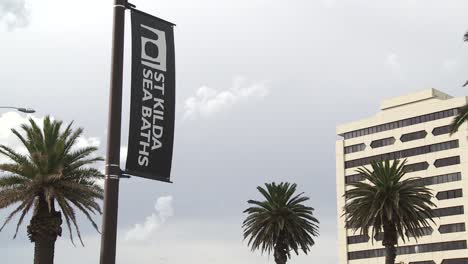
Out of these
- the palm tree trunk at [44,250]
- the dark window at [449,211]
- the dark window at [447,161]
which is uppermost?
the dark window at [447,161]

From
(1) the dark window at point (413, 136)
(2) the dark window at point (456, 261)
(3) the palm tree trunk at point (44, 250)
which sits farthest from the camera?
(1) the dark window at point (413, 136)

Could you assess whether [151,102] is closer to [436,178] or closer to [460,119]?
[460,119]

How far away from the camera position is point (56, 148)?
4388cm

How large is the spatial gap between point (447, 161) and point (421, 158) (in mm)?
5452

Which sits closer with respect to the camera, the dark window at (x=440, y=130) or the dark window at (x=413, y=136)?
the dark window at (x=440, y=130)

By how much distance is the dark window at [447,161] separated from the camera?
134m

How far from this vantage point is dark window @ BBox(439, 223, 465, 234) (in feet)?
429

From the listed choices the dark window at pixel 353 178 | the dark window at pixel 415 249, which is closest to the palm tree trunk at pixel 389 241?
the dark window at pixel 415 249

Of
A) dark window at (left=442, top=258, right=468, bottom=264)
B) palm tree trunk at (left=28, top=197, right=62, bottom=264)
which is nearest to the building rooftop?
dark window at (left=442, top=258, right=468, bottom=264)

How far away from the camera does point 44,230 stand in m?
42.2

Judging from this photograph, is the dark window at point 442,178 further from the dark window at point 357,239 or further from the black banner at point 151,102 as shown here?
the black banner at point 151,102

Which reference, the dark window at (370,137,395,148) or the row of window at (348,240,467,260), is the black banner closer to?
the row of window at (348,240,467,260)

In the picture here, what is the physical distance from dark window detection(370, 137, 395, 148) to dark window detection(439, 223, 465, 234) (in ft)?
65.0

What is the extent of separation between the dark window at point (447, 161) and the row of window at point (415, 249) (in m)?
13.6
